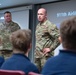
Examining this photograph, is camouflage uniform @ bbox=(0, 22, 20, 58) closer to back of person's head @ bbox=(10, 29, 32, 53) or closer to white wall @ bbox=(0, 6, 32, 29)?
white wall @ bbox=(0, 6, 32, 29)

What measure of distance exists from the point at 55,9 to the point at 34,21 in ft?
2.60

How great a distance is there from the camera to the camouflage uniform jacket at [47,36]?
392cm

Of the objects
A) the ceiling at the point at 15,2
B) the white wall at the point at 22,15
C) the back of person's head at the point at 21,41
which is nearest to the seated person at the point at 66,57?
the back of person's head at the point at 21,41

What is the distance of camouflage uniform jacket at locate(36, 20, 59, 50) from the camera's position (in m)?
3.92

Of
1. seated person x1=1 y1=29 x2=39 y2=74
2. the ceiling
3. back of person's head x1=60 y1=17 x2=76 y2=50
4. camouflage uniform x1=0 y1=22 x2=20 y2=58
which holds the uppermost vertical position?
the ceiling

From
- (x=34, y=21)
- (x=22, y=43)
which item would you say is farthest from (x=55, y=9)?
(x=22, y=43)

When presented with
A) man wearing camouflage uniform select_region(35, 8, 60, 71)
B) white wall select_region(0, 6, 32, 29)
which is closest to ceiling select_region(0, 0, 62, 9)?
white wall select_region(0, 6, 32, 29)

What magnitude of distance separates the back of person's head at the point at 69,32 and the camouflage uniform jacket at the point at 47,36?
2.43 meters

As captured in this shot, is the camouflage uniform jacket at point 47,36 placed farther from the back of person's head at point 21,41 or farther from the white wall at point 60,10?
the white wall at point 60,10

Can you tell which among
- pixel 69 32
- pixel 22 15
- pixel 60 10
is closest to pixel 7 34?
pixel 60 10

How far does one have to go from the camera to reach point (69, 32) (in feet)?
4.76

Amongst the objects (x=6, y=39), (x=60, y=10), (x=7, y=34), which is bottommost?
(x=6, y=39)

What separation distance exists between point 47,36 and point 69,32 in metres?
2.54

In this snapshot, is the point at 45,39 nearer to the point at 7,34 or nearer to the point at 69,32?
the point at 7,34
